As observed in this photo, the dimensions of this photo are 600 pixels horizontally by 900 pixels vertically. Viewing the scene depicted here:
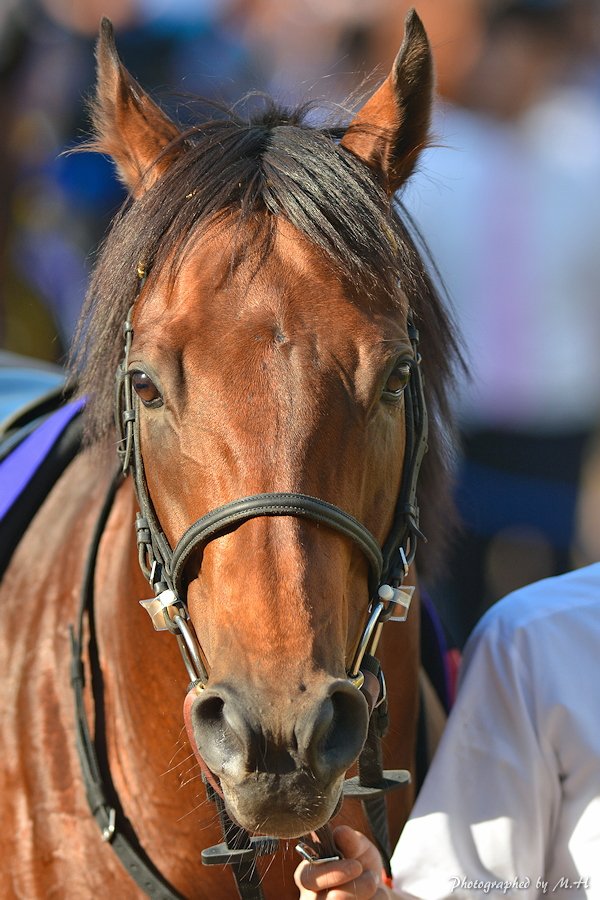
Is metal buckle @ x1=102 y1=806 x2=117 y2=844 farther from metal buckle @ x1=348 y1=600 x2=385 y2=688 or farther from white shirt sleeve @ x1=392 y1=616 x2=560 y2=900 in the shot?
metal buckle @ x1=348 y1=600 x2=385 y2=688

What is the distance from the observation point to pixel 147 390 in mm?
1716

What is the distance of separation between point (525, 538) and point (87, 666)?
6.75ft

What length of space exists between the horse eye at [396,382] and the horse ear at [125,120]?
0.59m

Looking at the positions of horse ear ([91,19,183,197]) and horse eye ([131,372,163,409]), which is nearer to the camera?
horse eye ([131,372,163,409])

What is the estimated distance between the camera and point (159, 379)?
1672 mm

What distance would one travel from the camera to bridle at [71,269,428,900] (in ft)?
5.15

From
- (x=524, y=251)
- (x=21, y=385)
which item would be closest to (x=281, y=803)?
(x=21, y=385)

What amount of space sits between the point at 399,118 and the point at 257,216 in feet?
1.21

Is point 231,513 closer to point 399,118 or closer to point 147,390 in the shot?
point 147,390

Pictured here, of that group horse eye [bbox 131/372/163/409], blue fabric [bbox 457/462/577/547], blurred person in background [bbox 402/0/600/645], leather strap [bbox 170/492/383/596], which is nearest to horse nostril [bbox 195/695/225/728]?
leather strap [bbox 170/492/383/596]

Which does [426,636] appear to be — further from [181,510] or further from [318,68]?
[318,68]

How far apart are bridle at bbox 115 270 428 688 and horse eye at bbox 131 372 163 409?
4cm

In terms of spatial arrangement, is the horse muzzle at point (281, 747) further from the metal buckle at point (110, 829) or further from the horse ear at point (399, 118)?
the horse ear at point (399, 118)

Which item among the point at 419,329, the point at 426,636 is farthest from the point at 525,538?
the point at 419,329
